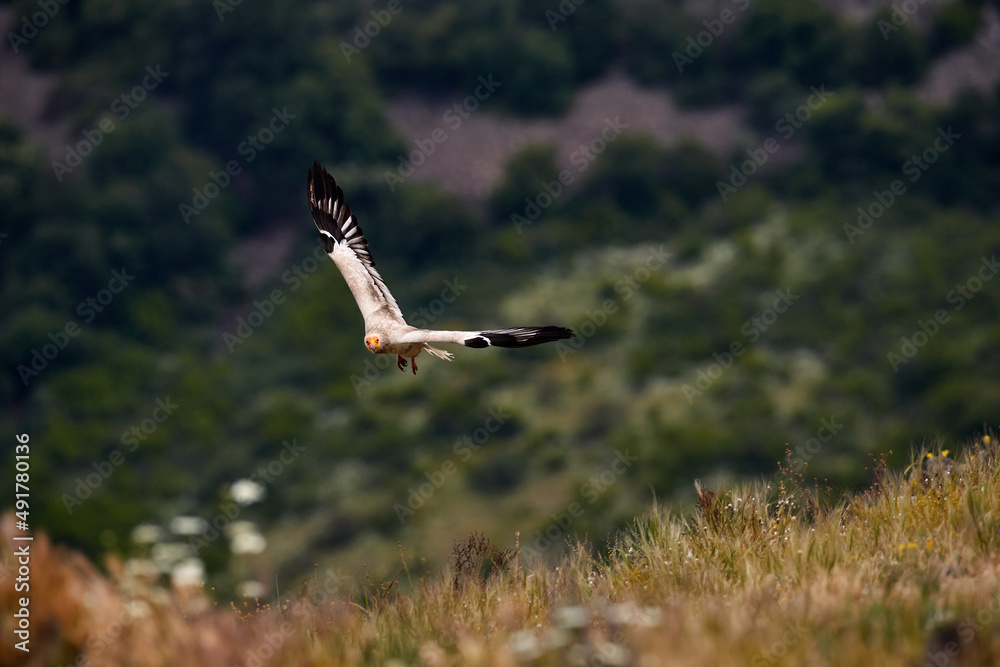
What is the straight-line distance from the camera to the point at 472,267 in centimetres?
8181

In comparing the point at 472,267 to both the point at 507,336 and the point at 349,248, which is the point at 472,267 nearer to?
the point at 349,248

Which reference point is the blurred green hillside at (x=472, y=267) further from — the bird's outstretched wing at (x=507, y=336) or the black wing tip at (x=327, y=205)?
the bird's outstretched wing at (x=507, y=336)

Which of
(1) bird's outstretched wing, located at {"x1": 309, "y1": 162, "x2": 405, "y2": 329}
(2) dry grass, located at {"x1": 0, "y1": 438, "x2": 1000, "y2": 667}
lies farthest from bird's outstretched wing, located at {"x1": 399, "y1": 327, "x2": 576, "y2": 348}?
(2) dry grass, located at {"x1": 0, "y1": 438, "x2": 1000, "y2": 667}

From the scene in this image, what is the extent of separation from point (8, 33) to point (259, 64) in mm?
23095

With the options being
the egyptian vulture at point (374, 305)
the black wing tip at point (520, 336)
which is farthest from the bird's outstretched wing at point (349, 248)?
the black wing tip at point (520, 336)

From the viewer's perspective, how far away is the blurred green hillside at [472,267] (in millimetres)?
62375

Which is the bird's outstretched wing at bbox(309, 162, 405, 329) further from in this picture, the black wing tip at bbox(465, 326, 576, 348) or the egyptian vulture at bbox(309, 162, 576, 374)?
the black wing tip at bbox(465, 326, 576, 348)

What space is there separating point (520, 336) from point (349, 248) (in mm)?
3708

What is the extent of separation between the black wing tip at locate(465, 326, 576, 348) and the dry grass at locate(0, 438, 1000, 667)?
2.01m

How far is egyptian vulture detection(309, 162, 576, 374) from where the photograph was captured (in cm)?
868

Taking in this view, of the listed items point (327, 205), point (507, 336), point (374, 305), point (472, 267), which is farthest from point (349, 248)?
point (472, 267)

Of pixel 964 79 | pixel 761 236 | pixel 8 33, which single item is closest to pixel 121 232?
pixel 8 33

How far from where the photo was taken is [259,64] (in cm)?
9044

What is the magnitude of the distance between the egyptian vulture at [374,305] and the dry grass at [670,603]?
193cm
